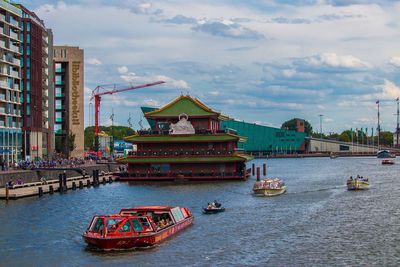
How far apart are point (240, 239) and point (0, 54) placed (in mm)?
95461

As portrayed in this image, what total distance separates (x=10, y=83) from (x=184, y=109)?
127 ft

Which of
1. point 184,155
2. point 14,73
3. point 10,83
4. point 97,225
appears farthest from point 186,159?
point 97,225

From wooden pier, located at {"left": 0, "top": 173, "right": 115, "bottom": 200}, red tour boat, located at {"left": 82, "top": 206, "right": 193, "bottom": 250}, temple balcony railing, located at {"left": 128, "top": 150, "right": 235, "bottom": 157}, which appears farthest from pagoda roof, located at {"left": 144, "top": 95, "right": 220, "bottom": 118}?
red tour boat, located at {"left": 82, "top": 206, "right": 193, "bottom": 250}

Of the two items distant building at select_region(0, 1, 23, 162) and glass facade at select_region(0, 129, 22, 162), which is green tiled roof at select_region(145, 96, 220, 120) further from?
distant building at select_region(0, 1, 23, 162)

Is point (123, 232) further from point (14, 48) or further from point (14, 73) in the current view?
point (14, 48)

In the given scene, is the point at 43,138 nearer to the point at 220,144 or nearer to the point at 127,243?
the point at 220,144

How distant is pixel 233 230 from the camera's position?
66312 millimetres

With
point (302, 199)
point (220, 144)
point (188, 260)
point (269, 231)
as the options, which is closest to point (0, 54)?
point (220, 144)

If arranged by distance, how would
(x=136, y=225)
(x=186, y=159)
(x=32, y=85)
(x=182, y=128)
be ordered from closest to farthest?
(x=136, y=225) → (x=186, y=159) → (x=182, y=128) → (x=32, y=85)

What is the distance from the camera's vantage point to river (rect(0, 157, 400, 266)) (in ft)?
171

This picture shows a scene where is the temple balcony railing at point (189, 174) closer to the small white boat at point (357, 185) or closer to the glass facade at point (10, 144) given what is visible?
the small white boat at point (357, 185)

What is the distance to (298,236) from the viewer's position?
62719mm

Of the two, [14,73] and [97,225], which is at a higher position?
[14,73]

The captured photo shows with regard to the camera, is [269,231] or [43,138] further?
[43,138]
